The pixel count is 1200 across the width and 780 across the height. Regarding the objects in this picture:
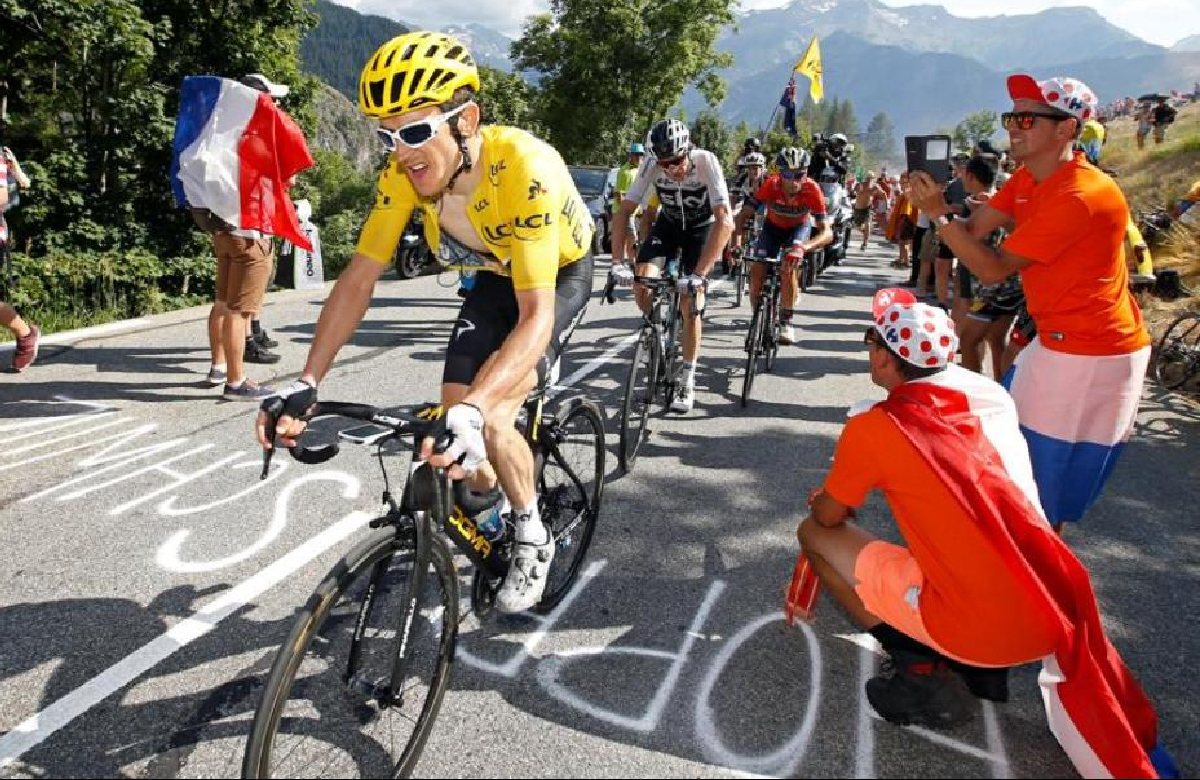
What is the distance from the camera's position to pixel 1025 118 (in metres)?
3.26

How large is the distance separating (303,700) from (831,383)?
19.4 feet

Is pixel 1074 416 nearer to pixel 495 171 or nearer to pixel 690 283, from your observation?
pixel 690 283

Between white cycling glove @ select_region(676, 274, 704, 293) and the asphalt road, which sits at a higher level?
white cycling glove @ select_region(676, 274, 704, 293)

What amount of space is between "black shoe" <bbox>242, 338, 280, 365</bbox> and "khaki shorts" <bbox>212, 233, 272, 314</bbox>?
108 centimetres

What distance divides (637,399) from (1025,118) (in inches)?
107

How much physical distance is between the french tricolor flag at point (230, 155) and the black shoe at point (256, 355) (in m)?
1.43

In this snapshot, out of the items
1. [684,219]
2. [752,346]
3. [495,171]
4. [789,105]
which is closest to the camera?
[495,171]

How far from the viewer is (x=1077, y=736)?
7.50ft

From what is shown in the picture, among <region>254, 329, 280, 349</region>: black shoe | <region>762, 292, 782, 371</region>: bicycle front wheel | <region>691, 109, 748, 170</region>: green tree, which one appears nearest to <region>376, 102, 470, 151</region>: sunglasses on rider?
<region>762, 292, 782, 371</region>: bicycle front wheel

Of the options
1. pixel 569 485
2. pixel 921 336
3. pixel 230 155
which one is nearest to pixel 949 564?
pixel 921 336

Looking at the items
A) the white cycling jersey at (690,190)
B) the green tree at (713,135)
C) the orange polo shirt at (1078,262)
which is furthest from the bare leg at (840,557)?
the green tree at (713,135)

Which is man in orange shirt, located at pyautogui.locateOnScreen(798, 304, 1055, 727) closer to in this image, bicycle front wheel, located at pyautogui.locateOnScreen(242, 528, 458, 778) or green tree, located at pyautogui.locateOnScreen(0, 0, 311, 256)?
bicycle front wheel, located at pyautogui.locateOnScreen(242, 528, 458, 778)

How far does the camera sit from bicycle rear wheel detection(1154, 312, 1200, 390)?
7.22 m

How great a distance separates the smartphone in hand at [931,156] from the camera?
3305 mm
